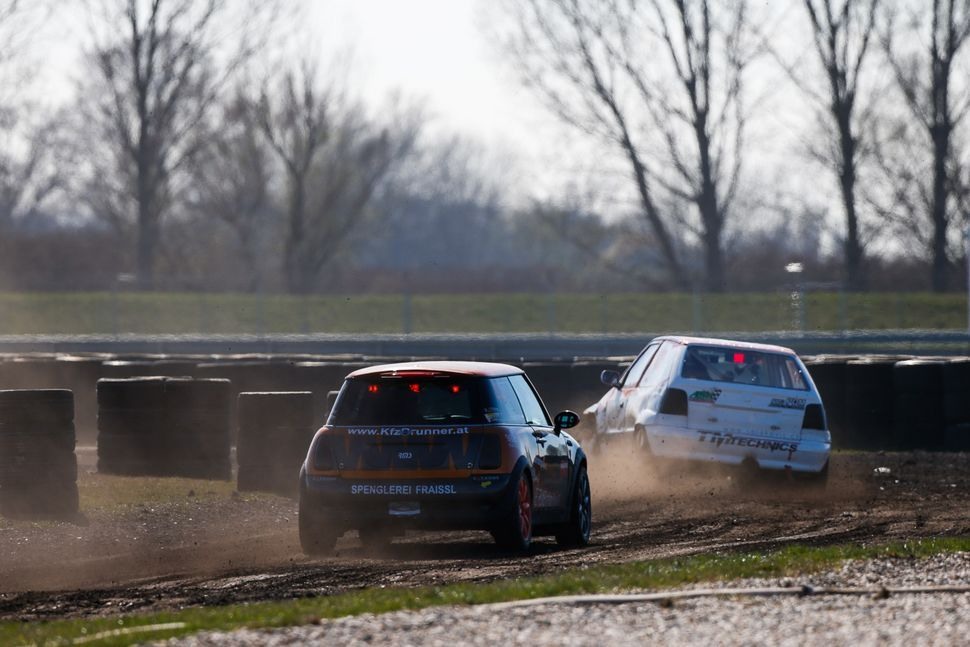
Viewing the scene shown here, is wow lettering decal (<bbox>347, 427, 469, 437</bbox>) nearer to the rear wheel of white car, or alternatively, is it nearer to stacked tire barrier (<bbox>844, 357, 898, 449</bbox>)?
the rear wheel of white car

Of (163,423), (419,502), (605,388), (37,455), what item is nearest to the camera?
(419,502)

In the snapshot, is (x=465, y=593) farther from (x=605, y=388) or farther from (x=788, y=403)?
(x=605, y=388)

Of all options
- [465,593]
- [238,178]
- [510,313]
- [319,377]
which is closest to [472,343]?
[510,313]

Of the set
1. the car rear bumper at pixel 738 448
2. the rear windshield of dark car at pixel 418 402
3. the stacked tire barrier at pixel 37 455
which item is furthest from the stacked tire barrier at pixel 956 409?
the stacked tire barrier at pixel 37 455

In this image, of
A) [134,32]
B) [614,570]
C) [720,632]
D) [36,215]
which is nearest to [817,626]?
[720,632]

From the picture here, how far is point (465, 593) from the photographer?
8391mm

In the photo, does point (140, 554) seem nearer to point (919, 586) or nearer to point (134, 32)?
point (919, 586)

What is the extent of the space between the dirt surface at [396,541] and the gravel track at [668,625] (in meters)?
1.66

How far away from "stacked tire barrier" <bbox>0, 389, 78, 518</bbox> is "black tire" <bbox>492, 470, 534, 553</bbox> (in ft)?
12.6

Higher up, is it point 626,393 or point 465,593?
point 626,393

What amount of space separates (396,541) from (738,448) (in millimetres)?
4405

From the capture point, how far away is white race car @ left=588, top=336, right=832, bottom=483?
622 inches

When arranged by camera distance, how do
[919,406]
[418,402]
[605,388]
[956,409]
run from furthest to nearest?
[605,388], [919,406], [956,409], [418,402]

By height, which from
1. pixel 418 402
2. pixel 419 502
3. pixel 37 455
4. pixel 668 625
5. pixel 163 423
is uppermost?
pixel 418 402
